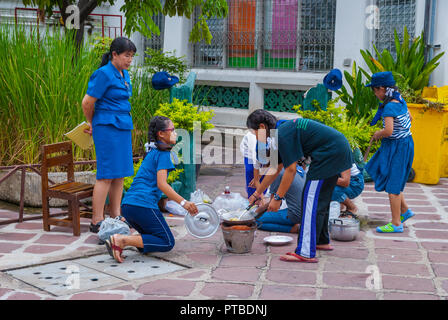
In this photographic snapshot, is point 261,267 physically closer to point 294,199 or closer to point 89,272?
point 294,199

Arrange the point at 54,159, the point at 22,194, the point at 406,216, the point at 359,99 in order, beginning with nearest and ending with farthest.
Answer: the point at 54,159 < the point at 406,216 < the point at 22,194 < the point at 359,99

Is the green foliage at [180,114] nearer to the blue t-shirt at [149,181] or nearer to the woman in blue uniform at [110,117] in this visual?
the woman in blue uniform at [110,117]

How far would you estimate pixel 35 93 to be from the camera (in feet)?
25.1

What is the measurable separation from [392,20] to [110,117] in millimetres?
6569

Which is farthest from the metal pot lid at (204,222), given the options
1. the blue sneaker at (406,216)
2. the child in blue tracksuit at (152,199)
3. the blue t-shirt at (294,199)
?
the blue sneaker at (406,216)

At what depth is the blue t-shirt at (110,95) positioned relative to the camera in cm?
608

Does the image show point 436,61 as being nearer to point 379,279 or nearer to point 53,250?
point 379,279

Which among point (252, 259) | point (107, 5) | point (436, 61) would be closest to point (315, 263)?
point (252, 259)

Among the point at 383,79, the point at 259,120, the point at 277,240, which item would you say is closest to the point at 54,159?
the point at 259,120

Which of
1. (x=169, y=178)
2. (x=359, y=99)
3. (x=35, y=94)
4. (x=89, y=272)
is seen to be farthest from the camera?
(x=359, y=99)

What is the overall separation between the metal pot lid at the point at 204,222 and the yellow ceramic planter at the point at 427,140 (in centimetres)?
448

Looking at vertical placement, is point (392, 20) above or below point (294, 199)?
above
